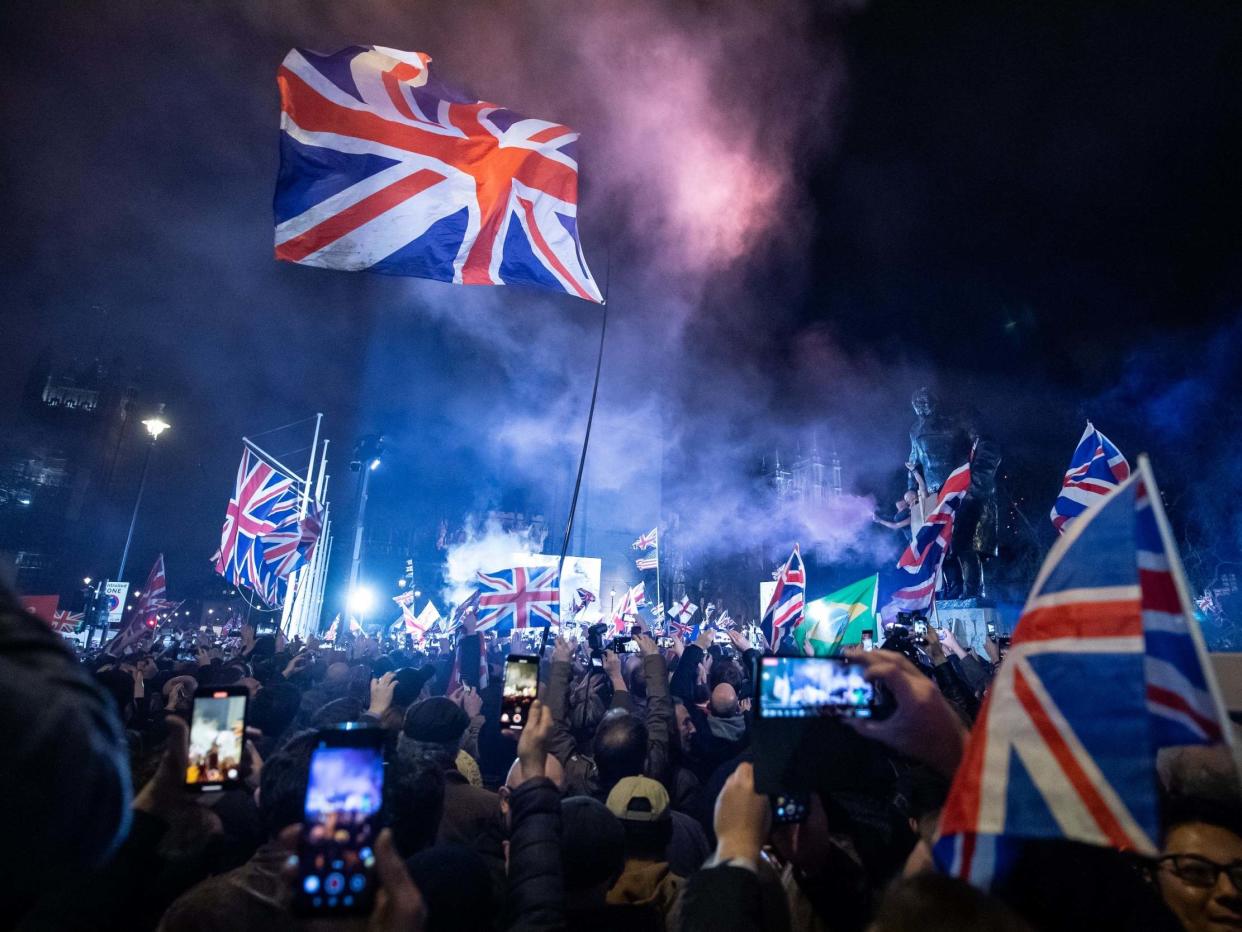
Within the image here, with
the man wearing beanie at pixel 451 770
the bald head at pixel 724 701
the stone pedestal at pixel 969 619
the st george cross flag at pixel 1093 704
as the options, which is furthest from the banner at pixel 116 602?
the stone pedestal at pixel 969 619

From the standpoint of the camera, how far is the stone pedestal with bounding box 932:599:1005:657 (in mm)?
16812

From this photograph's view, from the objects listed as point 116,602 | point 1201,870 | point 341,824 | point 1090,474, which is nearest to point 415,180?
point 341,824

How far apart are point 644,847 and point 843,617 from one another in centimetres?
624

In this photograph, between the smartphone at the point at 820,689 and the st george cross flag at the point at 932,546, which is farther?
the st george cross flag at the point at 932,546

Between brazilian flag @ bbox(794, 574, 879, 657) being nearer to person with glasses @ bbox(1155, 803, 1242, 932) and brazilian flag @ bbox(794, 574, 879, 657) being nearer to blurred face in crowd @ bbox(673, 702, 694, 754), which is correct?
blurred face in crowd @ bbox(673, 702, 694, 754)

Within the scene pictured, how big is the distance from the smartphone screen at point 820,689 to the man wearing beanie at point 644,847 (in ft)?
4.26

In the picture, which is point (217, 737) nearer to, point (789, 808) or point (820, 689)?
point (789, 808)

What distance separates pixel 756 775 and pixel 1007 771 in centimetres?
69

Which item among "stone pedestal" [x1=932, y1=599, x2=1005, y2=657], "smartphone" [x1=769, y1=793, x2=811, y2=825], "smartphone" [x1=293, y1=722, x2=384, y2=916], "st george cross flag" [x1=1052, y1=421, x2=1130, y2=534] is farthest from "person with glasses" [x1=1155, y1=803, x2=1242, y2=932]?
"stone pedestal" [x1=932, y1=599, x2=1005, y2=657]

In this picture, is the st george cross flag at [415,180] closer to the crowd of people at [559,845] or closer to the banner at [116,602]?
the crowd of people at [559,845]

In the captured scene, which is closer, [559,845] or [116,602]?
[559,845]

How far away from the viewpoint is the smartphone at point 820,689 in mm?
2238

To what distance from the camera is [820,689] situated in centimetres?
226

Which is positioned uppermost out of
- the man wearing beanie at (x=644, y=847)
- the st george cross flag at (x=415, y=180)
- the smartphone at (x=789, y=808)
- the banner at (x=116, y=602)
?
the st george cross flag at (x=415, y=180)
